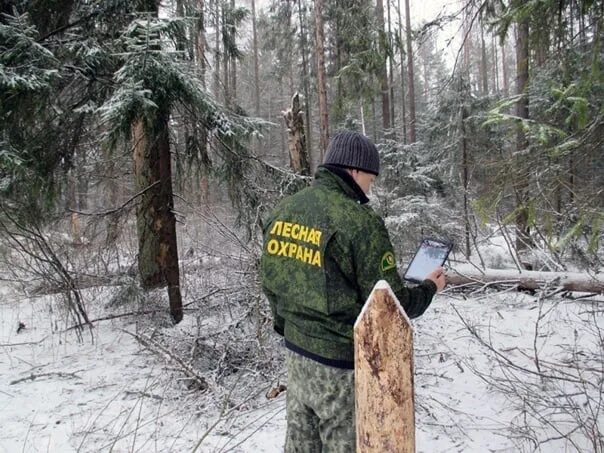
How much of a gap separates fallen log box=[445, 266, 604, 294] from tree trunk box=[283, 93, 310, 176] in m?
2.96

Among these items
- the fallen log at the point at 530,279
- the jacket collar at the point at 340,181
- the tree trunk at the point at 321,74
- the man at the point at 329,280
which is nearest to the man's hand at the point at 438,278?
the man at the point at 329,280

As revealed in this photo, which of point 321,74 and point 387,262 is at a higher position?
point 321,74

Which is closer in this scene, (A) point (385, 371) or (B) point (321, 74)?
(A) point (385, 371)

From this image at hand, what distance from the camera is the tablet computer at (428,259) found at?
2.52 meters

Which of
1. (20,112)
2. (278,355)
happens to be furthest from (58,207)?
(278,355)

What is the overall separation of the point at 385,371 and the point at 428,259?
1.18 meters

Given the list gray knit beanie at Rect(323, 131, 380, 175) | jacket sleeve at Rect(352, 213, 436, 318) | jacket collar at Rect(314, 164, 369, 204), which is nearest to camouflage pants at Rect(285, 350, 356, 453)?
jacket sleeve at Rect(352, 213, 436, 318)

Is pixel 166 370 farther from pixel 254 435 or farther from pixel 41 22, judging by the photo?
pixel 41 22

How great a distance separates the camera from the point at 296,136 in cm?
620

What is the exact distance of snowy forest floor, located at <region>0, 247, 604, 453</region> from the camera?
144 inches

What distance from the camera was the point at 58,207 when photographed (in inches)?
250

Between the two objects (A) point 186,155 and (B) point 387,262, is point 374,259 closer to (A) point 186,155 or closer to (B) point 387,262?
(B) point 387,262

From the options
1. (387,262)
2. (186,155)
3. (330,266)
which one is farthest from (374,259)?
(186,155)

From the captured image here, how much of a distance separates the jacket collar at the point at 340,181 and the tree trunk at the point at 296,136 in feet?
13.2
